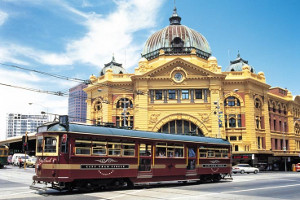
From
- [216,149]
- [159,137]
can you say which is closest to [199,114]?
[216,149]

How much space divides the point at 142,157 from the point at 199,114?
31.4 meters

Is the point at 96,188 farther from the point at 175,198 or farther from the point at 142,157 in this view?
the point at 175,198

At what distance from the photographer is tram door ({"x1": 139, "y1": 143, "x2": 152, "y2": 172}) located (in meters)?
20.2

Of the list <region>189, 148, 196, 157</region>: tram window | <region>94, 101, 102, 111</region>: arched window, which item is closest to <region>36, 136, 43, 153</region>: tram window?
<region>189, 148, 196, 157</region>: tram window

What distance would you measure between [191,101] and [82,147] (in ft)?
116

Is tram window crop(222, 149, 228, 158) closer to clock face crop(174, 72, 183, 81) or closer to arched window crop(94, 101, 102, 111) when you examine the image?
clock face crop(174, 72, 183, 81)

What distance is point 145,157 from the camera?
20.5m

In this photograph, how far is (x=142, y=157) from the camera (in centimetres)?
2031


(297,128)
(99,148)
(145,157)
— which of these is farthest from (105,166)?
(297,128)

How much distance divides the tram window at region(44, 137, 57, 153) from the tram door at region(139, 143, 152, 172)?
18.0ft

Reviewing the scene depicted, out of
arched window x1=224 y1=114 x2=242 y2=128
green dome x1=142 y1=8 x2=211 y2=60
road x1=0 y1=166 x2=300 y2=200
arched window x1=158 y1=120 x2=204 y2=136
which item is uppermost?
green dome x1=142 y1=8 x2=211 y2=60

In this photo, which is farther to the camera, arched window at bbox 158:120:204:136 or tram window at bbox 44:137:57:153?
arched window at bbox 158:120:204:136

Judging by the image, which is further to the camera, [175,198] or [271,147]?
[271,147]

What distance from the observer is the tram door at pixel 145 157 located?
20.2 metres
